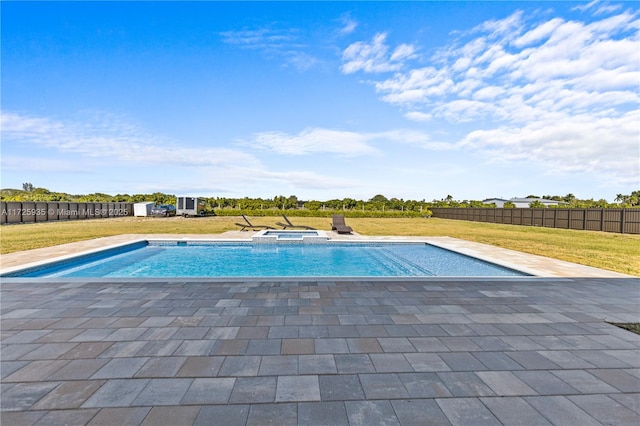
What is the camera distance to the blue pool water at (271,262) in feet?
24.4

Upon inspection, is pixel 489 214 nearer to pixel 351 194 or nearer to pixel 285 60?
pixel 351 194

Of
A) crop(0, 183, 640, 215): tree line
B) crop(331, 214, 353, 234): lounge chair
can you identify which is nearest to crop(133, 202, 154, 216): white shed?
crop(0, 183, 640, 215): tree line

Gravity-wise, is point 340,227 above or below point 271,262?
above

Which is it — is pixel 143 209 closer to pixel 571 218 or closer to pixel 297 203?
pixel 297 203

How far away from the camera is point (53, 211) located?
945 inches

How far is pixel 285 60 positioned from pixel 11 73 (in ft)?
34.4

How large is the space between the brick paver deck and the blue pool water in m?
2.82

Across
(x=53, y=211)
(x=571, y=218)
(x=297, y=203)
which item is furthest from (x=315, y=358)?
(x=297, y=203)

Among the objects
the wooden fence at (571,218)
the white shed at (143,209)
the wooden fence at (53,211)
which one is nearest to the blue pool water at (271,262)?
the wooden fence at (571,218)

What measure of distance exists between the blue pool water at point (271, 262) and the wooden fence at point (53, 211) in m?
16.9

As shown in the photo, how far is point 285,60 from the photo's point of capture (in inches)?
561

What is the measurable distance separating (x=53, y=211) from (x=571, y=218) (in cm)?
3722

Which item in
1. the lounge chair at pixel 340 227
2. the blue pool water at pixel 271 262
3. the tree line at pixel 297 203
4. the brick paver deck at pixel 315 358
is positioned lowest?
the blue pool water at pixel 271 262

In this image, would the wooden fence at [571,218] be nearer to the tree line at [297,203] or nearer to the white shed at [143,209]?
the tree line at [297,203]
